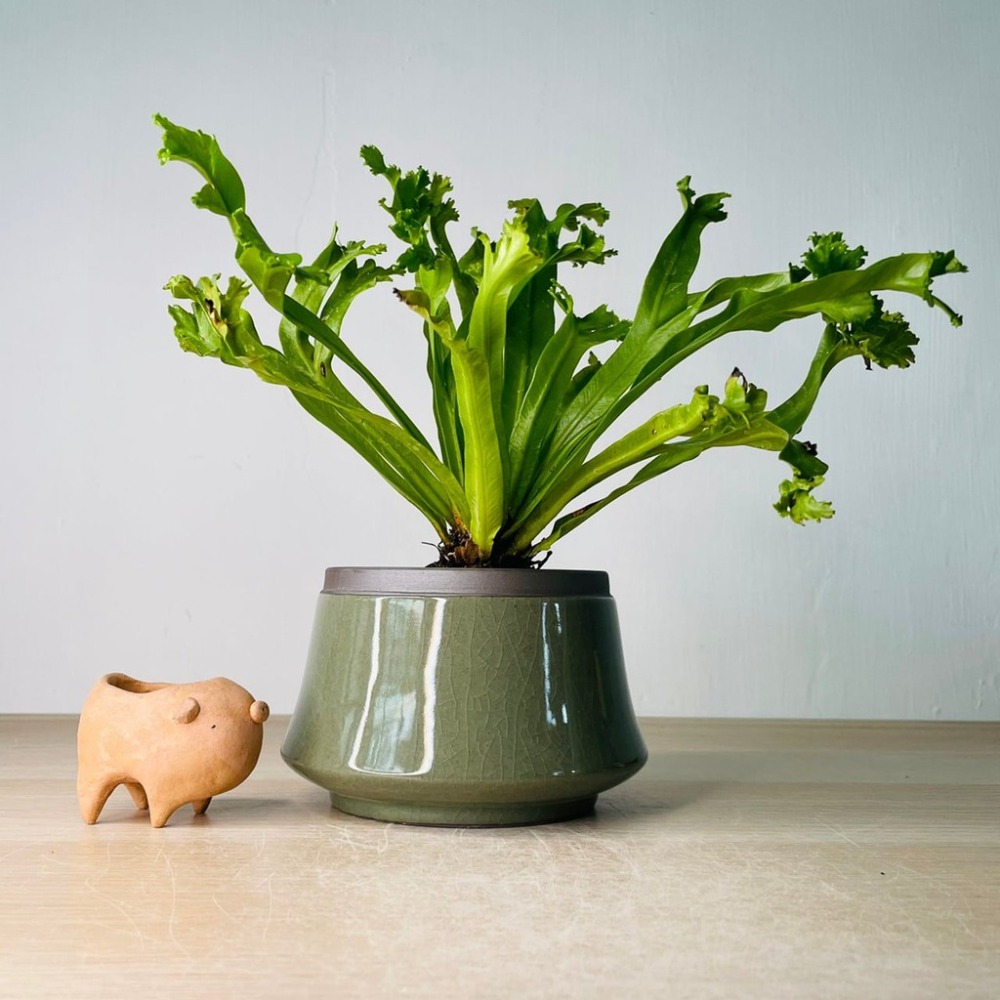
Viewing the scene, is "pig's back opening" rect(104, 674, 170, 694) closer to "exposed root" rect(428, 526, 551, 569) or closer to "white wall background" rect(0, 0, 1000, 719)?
"exposed root" rect(428, 526, 551, 569)

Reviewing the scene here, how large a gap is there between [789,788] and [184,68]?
3.20 ft

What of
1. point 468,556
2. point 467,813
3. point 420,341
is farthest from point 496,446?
point 420,341

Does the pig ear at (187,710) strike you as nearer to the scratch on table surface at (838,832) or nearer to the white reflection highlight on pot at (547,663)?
the white reflection highlight on pot at (547,663)

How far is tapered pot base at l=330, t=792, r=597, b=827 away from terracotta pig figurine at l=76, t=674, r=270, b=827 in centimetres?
8

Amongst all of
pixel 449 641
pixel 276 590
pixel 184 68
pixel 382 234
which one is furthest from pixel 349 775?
pixel 184 68

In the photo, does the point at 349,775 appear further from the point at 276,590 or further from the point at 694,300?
the point at 276,590

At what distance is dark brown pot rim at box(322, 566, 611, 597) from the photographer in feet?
2.08

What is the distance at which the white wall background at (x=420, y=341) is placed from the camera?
117cm

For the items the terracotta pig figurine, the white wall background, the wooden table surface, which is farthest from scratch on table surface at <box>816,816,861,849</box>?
the white wall background

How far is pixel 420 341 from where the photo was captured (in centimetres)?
118

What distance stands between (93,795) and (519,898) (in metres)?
0.29

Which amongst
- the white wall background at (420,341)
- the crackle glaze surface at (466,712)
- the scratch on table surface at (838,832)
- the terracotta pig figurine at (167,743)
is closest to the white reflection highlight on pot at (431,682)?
the crackle glaze surface at (466,712)

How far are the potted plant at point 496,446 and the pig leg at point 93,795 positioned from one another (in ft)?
0.36

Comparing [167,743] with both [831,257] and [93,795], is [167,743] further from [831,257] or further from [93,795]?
[831,257]
